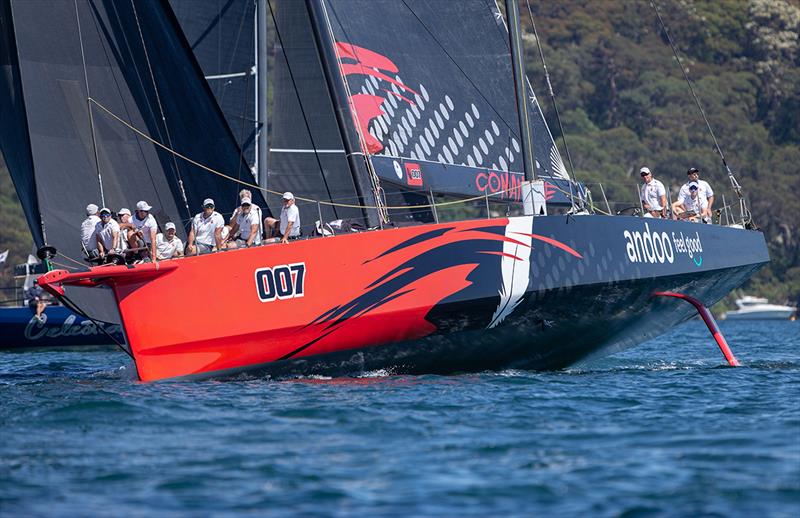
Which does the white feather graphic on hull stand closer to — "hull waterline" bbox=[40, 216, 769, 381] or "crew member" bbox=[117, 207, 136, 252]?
"hull waterline" bbox=[40, 216, 769, 381]

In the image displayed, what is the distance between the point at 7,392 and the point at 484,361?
4.59 m

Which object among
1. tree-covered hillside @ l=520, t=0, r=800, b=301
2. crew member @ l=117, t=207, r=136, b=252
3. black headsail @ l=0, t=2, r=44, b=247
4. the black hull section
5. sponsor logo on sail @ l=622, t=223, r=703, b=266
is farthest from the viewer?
tree-covered hillside @ l=520, t=0, r=800, b=301

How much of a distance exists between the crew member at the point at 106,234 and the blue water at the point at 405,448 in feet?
4.72

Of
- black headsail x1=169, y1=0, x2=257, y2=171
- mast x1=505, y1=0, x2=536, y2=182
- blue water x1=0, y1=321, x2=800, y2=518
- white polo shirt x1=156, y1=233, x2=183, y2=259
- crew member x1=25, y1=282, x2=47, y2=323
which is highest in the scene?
black headsail x1=169, y1=0, x2=257, y2=171

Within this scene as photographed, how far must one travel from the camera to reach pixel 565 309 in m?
13.1

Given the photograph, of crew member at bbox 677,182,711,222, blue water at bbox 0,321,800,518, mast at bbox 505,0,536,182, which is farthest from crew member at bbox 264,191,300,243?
crew member at bbox 677,182,711,222

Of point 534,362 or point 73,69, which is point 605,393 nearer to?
point 534,362

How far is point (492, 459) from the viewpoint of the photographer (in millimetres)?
7754

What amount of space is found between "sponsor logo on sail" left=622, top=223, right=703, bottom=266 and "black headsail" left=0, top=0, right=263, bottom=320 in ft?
16.2

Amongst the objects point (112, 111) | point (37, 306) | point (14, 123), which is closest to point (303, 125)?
point (112, 111)

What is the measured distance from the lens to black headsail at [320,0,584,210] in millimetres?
14492

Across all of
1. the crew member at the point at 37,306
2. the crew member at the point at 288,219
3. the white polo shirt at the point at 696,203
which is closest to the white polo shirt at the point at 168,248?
the crew member at the point at 288,219

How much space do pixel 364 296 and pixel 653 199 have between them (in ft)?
12.9

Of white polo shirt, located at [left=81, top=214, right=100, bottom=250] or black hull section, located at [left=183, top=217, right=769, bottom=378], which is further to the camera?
white polo shirt, located at [left=81, top=214, right=100, bottom=250]
